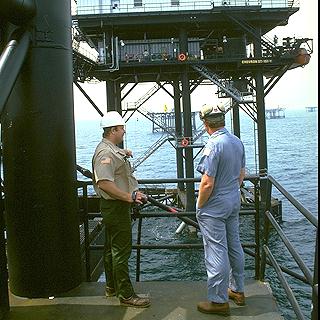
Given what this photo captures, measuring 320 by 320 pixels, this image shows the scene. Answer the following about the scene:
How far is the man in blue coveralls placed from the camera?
4.17m

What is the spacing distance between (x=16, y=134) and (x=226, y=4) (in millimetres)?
21162

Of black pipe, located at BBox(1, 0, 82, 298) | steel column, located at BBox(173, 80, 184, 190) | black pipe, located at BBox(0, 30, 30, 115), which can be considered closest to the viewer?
black pipe, located at BBox(0, 30, 30, 115)

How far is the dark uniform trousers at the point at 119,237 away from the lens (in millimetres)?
4492

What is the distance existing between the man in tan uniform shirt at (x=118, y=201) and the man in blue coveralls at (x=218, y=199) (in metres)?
0.67

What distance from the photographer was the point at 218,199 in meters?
4.23

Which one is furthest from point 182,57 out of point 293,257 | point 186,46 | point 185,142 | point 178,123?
point 293,257

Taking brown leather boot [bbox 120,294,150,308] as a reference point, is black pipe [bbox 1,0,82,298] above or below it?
above

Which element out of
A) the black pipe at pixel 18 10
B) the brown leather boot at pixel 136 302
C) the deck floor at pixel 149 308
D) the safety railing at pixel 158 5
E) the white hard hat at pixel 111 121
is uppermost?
the safety railing at pixel 158 5

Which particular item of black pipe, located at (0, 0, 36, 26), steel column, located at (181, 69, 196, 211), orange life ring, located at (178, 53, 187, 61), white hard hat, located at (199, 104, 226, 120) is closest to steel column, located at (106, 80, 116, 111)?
steel column, located at (181, 69, 196, 211)

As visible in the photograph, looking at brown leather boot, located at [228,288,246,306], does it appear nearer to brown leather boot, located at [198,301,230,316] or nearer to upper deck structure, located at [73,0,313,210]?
brown leather boot, located at [198,301,230,316]

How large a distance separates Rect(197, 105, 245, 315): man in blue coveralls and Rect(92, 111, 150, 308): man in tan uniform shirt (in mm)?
666

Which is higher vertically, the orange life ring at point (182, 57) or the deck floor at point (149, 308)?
the orange life ring at point (182, 57)

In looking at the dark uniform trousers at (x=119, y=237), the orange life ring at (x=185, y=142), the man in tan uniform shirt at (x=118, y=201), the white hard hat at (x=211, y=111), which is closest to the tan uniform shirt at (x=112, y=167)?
the man in tan uniform shirt at (x=118, y=201)

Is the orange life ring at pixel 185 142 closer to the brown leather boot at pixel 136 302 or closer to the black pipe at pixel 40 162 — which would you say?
the black pipe at pixel 40 162
